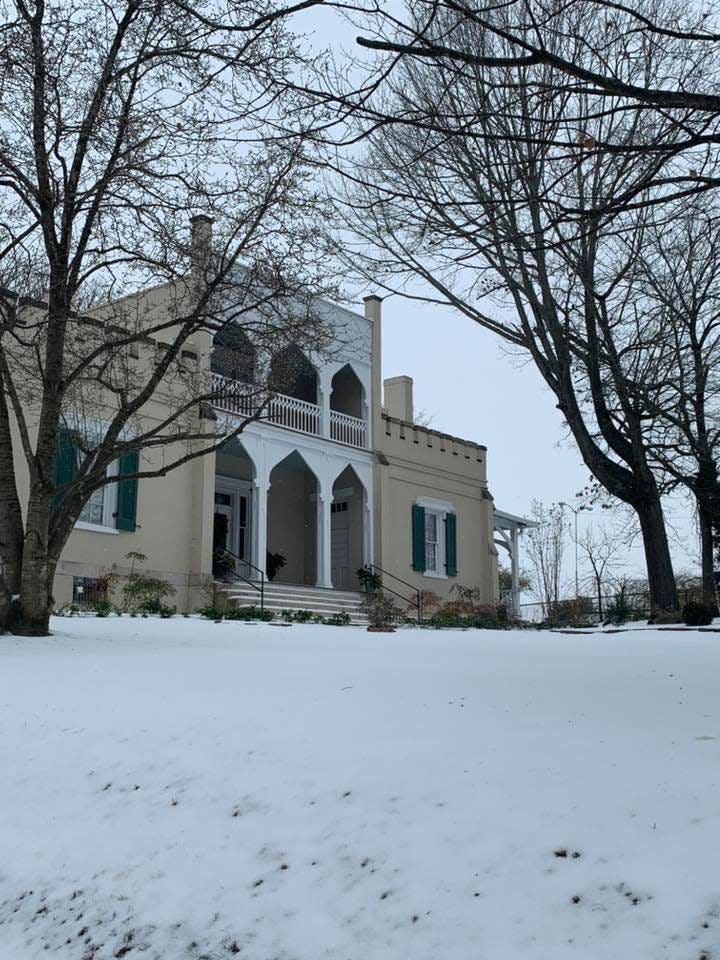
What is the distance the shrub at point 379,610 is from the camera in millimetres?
15845

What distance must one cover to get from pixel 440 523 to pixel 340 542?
9.42 feet

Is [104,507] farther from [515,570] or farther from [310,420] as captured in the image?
[515,570]

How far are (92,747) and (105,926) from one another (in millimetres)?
1612

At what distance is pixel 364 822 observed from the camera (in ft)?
11.3

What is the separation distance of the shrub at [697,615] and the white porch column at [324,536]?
8.27 metres

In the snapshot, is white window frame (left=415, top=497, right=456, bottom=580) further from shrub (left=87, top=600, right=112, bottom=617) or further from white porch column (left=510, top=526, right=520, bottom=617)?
shrub (left=87, top=600, right=112, bottom=617)

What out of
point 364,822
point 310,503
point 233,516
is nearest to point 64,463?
point 233,516

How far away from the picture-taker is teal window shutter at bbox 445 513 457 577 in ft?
75.6

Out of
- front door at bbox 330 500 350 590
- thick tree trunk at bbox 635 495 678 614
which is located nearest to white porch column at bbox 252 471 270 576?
front door at bbox 330 500 350 590

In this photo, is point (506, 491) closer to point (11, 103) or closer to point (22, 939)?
point (11, 103)

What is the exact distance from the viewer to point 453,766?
382cm

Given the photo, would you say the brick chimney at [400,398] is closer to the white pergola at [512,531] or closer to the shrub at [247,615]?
the white pergola at [512,531]

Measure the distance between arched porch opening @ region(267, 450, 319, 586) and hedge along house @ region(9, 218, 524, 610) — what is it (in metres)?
0.03

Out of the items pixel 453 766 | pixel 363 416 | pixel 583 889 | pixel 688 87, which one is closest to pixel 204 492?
pixel 363 416
